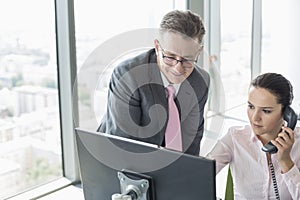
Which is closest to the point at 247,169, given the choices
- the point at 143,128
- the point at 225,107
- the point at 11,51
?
the point at 143,128

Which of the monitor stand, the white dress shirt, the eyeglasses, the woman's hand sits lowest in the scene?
the white dress shirt

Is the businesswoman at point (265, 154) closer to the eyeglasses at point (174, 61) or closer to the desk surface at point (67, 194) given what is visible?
the eyeglasses at point (174, 61)

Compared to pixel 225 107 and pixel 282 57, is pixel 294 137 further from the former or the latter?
→ pixel 282 57

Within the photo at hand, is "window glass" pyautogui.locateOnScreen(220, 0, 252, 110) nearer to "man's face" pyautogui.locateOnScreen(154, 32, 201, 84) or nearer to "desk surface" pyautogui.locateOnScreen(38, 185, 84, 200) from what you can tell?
"desk surface" pyautogui.locateOnScreen(38, 185, 84, 200)

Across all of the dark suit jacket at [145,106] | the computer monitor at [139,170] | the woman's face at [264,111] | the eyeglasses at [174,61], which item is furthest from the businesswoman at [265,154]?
the computer monitor at [139,170]

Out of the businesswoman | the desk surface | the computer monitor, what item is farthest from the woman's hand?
the desk surface

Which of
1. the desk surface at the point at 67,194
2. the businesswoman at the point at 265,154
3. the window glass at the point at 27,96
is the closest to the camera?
the businesswoman at the point at 265,154

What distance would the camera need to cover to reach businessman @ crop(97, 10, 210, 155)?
1498 millimetres

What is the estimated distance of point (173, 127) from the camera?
66.9 inches

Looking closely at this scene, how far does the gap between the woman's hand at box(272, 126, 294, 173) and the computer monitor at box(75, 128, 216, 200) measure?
2.33 ft

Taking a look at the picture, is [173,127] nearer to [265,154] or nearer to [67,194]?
[265,154]

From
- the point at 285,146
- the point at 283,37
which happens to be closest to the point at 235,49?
the point at 283,37

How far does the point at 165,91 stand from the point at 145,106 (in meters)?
0.12

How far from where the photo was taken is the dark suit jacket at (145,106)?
1.52 m
